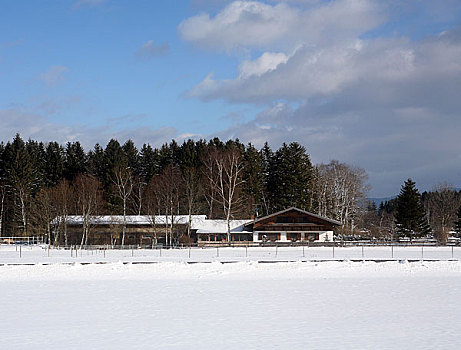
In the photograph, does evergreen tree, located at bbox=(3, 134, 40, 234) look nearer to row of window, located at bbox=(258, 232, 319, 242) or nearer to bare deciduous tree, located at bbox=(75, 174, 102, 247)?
bare deciduous tree, located at bbox=(75, 174, 102, 247)

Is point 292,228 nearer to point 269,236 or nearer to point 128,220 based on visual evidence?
point 269,236

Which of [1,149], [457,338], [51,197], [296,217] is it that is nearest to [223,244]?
[296,217]

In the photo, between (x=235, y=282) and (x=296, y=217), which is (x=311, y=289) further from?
(x=296, y=217)

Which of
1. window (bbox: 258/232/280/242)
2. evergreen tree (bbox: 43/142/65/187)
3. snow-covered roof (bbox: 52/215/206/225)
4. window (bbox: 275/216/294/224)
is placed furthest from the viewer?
evergreen tree (bbox: 43/142/65/187)

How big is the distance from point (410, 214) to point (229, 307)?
208 feet

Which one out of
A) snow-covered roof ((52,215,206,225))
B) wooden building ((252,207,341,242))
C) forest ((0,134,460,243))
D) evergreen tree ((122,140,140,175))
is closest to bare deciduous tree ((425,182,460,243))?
forest ((0,134,460,243))

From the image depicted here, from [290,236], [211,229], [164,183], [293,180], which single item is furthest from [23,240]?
[293,180]

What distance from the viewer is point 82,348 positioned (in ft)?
45.5

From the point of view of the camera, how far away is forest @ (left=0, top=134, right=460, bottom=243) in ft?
242

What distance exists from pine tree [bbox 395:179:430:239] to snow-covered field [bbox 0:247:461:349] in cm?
4438

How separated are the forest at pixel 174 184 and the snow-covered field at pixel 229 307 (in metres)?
37.5

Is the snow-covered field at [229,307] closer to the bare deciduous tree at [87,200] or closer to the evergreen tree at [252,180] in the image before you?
the bare deciduous tree at [87,200]

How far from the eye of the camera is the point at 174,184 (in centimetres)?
7425

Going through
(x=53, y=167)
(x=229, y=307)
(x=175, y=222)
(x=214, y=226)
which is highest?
(x=53, y=167)
